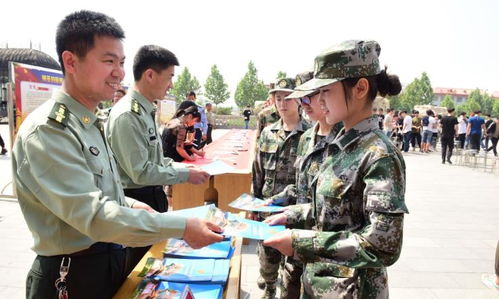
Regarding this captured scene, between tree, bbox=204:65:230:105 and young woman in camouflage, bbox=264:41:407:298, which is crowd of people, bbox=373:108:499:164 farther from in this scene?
tree, bbox=204:65:230:105

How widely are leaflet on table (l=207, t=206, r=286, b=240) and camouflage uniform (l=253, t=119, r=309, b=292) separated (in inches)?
52.4

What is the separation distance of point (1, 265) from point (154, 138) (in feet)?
7.83

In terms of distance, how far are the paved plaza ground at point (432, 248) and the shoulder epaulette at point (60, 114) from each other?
2364mm

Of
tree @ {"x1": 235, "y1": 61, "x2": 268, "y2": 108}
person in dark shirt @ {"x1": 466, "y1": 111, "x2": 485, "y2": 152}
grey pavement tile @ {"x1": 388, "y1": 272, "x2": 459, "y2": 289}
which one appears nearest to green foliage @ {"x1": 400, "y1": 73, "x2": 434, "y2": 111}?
tree @ {"x1": 235, "y1": 61, "x2": 268, "y2": 108}

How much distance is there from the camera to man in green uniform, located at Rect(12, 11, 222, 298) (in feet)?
3.91

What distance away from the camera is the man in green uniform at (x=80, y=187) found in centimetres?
119

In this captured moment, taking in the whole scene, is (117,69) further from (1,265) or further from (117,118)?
(1,265)

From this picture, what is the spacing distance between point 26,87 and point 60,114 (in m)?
5.18

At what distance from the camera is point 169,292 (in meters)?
1.45

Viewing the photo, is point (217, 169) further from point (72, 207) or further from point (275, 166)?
point (72, 207)

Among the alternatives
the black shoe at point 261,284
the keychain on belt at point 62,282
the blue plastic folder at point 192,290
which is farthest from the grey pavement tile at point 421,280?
the keychain on belt at point 62,282

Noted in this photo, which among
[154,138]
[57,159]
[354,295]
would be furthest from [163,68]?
[354,295]

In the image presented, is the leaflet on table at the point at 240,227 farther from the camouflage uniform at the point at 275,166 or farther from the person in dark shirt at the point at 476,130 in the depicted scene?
the person in dark shirt at the point at 476,130

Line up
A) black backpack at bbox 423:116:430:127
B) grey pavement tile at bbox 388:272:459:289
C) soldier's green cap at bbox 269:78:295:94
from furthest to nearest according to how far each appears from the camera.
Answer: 1. black backpack at bbox 423:116:430:127
2. grey pavement tile at bbox 388:272:459:289
3. soldier's green cap at bbox 269:78:295:94
